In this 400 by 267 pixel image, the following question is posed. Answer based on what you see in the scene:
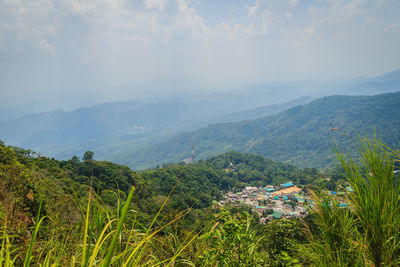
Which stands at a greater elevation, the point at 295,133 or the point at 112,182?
the point at 112,182

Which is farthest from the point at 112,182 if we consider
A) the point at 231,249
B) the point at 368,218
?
the point at 368,218

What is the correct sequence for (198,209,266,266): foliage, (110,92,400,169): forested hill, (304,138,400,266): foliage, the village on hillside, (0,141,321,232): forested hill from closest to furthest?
1. (304,138,400,266): foliage
2. (198,209,266,266): foliage
3. (0,141,321,232): forested hill
4. the village on hillside
5. (110,92,400,169): forested hill

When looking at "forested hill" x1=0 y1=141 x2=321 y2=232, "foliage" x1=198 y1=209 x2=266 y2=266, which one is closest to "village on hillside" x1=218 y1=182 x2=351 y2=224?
"forested hill" x1=0 y1=141 x2=321 y2=232

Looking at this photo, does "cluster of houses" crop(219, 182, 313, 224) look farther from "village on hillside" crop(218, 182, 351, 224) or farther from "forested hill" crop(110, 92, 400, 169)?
"forested hill" crop(110, 92, 400, 169)

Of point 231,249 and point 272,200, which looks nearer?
point 231,249

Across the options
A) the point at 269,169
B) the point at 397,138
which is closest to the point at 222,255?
the point at 269,169

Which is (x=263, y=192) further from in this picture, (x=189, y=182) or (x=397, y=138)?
(x=397, y=138)

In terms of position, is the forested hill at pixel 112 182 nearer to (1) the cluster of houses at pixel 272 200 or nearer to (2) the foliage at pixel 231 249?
(2) the foliage at pixel 231 249

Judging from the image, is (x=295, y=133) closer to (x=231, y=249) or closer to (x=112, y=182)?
(x=112, y=182)
